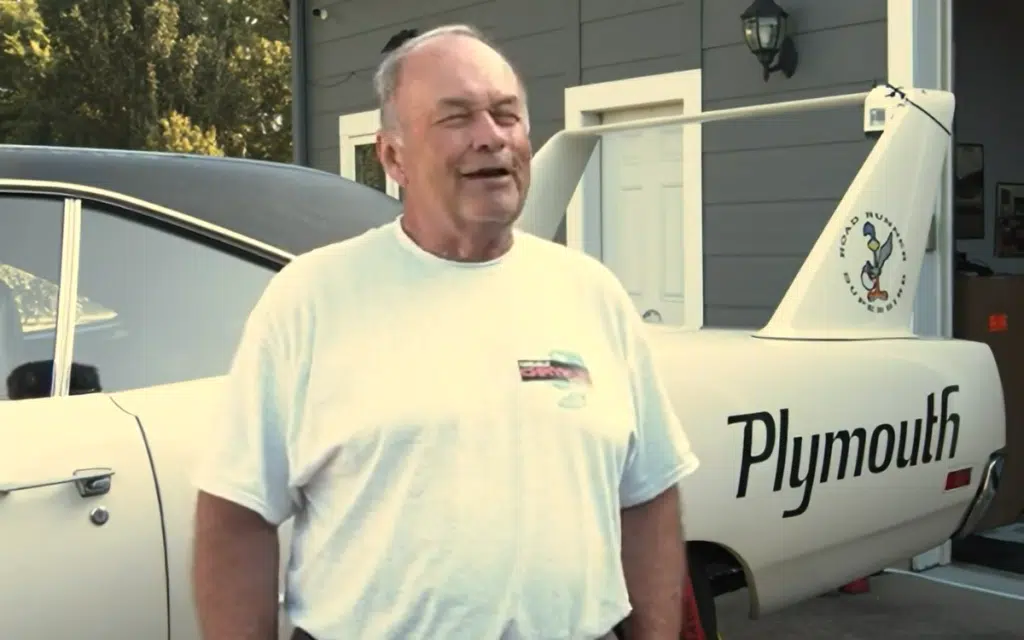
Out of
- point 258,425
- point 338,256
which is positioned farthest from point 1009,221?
point 258,425

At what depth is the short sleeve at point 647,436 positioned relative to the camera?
178 centimetres

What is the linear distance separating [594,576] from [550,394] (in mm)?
272

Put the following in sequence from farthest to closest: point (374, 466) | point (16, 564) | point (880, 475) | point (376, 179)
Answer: point (376, 179) < point (880, 475) < point (16, 564) < point (374, 466)

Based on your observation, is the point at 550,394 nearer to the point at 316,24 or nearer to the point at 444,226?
the point at 444,226

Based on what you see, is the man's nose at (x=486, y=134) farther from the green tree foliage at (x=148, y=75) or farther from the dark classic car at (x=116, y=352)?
the green tree foliage at (x=148, y=75)

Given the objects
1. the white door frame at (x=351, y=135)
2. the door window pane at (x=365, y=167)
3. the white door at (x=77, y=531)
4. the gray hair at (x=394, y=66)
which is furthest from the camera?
the door window pane at (x=365, y=167)

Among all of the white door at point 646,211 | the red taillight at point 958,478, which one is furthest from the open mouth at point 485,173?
the white door at point 646,211

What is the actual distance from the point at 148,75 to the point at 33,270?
22.7 metres

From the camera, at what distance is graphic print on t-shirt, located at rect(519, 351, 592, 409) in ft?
5.25

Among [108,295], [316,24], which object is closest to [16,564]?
[108,295]

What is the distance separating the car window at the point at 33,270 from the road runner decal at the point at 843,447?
5.07ft

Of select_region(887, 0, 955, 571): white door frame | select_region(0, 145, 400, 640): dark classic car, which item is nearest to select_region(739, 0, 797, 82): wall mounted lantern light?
select_region(887, 0, 955, 571): white door frame

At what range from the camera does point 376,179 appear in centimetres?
935

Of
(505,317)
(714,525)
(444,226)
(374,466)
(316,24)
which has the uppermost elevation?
(316,24)
